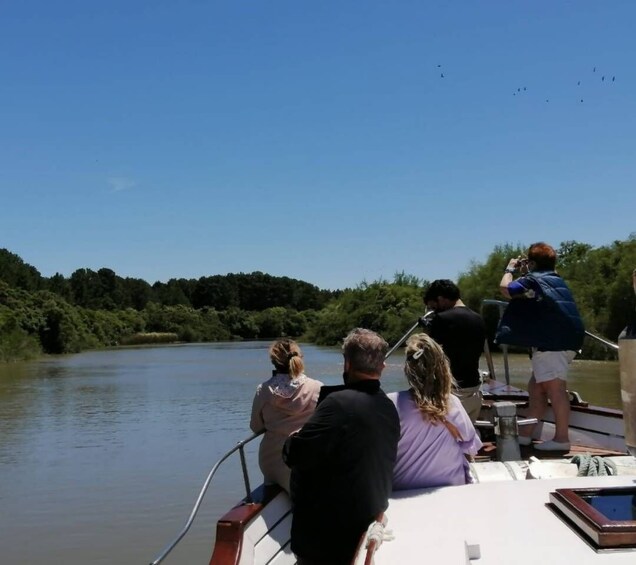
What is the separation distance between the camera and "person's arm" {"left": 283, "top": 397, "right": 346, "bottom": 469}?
2676mm

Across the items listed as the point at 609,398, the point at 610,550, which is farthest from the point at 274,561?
the point at 609,398

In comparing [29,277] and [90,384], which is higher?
[29,277]

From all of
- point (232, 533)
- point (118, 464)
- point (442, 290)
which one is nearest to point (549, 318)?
point (442, 290)

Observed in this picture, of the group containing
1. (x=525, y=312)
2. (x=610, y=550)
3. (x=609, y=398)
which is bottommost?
(x=609, y=398)

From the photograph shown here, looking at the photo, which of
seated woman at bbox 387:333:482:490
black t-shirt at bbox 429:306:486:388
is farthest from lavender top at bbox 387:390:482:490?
black t-shirt at bbox 429:306:486:388

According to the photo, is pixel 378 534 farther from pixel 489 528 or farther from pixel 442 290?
pixel 442 290

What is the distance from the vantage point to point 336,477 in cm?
271

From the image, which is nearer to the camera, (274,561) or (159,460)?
(274,561)

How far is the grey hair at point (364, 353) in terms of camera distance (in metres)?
2.81

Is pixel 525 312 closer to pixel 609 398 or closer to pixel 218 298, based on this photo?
pixel 609 398

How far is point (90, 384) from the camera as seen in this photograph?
27.7m

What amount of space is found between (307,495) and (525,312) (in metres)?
2.59

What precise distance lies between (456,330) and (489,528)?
2.17 m

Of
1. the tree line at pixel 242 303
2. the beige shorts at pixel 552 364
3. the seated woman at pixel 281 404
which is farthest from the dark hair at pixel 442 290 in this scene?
the tree line at pixel 242 303
